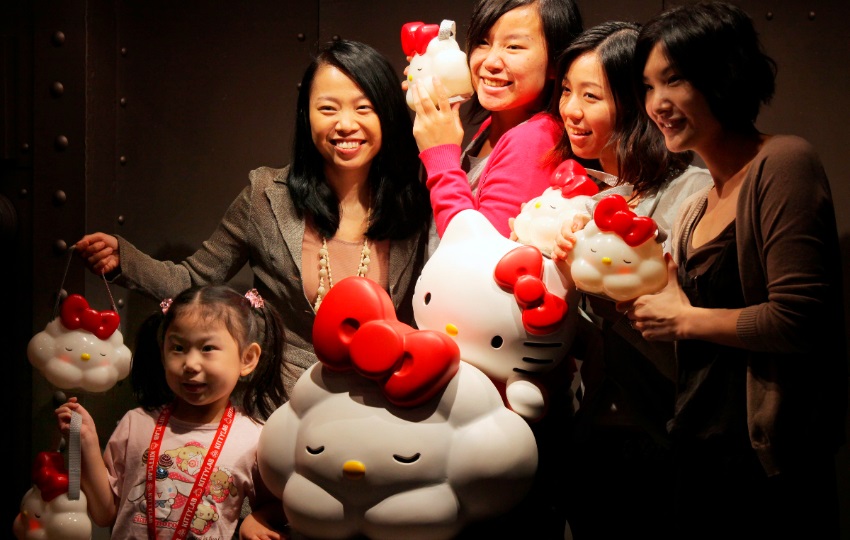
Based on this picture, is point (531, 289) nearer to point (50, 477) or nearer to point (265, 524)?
point (265, 524)

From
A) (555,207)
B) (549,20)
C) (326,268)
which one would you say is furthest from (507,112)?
(326,268)

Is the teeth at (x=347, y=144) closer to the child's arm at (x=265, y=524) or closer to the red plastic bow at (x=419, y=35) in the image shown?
the red plastic bow at (x=419, y=35)

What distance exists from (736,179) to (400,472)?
0.81 m

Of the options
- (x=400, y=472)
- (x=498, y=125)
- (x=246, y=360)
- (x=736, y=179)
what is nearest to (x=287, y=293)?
(x=246, y=360)

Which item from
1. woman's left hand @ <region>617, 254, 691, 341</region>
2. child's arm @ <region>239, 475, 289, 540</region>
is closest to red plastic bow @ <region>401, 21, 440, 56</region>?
woman's left hand @ <region>617, 254, 691, 341</region>

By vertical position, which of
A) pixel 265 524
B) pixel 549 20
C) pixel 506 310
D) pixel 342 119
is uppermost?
pixel 549 20

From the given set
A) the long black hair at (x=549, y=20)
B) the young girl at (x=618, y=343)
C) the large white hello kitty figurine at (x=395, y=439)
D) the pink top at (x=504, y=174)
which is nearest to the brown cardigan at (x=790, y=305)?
the young girl at (x=618, y=343)

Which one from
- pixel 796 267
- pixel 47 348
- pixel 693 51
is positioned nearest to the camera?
pixel 796 267

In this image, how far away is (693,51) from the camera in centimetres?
172

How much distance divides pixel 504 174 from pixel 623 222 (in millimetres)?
496

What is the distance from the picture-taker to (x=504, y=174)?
2.19m

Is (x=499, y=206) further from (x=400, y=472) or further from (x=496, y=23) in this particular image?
(x=400, y=472)

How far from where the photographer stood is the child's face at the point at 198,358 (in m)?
2.09

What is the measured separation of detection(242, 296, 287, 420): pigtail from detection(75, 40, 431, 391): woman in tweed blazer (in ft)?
0.40
